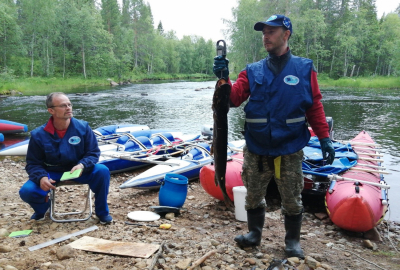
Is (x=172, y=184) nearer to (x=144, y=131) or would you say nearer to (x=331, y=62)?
(x=144, y=131)

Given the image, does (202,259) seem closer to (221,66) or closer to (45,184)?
(221,66)

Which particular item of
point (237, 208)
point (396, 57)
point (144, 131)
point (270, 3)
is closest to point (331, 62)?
point (396, 57)

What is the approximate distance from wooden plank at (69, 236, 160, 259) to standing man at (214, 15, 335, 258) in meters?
1.30

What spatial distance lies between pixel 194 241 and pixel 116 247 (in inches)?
35.7

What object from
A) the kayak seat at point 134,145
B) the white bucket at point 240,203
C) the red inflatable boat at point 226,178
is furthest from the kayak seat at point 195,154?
the white bucket at point 240,203

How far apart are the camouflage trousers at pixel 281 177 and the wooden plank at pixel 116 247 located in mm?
1230

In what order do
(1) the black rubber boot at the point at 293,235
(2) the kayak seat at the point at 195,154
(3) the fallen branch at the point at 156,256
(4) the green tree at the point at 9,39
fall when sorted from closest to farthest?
(3) the fallen branch at the point at 156,256, (1) the black rubber boot at the point at 293,235, (2) the kayak seat at the point at 195,154, (4) the green tree at the point at 9,39

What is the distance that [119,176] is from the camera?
8078mm

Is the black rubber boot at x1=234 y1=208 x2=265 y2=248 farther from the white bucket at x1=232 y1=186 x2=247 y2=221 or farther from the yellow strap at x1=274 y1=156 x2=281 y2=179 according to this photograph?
the white bucket at x1=232 y1=186 x2=247 y2=221

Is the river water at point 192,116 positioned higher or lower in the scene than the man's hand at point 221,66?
lower

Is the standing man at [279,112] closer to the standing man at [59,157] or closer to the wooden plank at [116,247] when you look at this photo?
the wooden plank at [116,247]

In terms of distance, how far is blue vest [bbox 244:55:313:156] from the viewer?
10.1 ft

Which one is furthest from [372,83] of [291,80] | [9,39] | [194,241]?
[9,39]

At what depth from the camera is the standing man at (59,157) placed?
150 inches
